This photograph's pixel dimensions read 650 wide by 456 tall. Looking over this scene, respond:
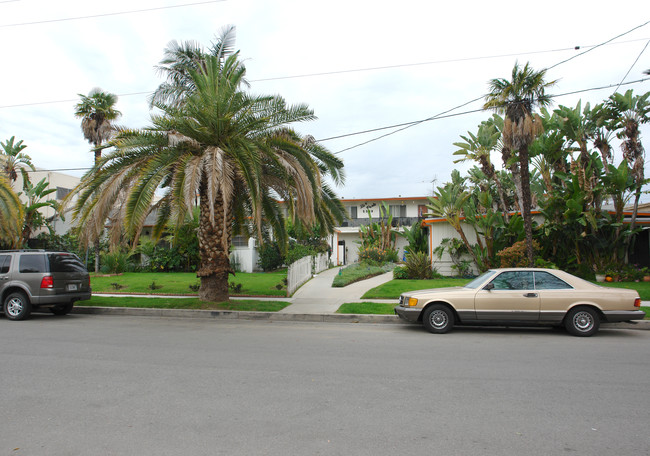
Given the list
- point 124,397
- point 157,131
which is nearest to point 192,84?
point 157,131

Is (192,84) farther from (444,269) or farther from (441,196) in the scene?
(444,269)

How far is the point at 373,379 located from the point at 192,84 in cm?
1156

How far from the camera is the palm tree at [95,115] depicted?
26234 mm

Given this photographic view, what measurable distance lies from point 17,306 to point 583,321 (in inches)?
541

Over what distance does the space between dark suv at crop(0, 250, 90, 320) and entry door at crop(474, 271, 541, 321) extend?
1063 centimetres

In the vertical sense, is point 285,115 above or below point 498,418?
above

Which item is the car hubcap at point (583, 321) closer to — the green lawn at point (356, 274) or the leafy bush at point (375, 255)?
the green lawn at point (356, 274)

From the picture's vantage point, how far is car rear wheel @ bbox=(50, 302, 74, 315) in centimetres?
1225

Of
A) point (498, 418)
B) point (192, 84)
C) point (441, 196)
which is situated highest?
point (192, 84)

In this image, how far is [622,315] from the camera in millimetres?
8719

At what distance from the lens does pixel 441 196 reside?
19.2m

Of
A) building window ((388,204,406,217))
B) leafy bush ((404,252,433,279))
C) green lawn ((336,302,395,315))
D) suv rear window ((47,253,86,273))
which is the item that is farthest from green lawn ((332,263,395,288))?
building window ((388,204,406,217))

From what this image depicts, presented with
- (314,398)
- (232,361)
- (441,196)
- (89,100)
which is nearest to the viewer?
(314,398)

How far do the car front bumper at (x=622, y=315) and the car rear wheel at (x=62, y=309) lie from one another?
13710 mm
